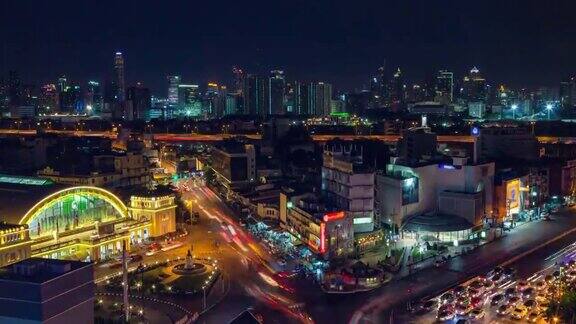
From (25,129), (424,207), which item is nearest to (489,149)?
(424,207)

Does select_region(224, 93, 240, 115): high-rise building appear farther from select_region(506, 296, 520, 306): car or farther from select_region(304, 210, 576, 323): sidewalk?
select_region(506, 296, 520, 306): car

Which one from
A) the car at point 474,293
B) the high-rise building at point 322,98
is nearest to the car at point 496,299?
the car at point 474,293

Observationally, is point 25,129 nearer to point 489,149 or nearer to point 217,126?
point 217,126

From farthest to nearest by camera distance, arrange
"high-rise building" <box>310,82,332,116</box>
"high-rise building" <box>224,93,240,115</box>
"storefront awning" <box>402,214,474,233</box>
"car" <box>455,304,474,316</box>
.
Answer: "high-rise building" <box>310,82,332,116</box>, "high-rise building" <box>224,93,240,115</box>, "storefront awning" <box>402,214,474,233</box>, "car" <box>455,304,474,316</box>

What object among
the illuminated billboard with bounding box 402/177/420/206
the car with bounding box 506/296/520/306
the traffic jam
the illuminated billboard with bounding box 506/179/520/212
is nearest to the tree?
the traffic jam

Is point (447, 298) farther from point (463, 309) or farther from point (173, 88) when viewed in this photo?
point (173, 88)

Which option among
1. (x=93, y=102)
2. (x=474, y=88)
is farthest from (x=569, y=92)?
(x=93, y=102)

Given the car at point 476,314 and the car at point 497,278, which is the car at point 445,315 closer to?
the car at point 476,314

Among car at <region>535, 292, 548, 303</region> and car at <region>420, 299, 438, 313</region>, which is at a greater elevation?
car at <region>420, 299, 438, 313</region>
